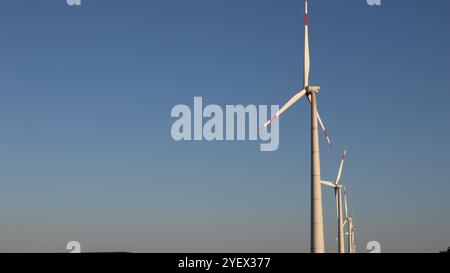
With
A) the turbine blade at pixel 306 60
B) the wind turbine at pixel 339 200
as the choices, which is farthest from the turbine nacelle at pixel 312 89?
the wind turbine at pixel 339 200

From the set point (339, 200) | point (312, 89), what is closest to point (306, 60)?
point (312, 89)

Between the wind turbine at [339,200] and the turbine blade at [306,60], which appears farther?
the wind turbine at [339,200]

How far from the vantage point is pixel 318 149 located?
2372 inches

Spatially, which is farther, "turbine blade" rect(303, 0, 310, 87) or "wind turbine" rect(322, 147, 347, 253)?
"wind turbine" rect(322, 147, 347, 253)

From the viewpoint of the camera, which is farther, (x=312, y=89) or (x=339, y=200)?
(x=339, y=200)

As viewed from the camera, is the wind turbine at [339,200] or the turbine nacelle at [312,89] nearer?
the turbine nacelle at [312,89]

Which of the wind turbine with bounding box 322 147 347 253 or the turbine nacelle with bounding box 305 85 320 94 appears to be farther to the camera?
the wind turbine with bounding box 322 147 347 253

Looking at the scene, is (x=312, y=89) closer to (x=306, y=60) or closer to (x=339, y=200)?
(x=306, y=60)

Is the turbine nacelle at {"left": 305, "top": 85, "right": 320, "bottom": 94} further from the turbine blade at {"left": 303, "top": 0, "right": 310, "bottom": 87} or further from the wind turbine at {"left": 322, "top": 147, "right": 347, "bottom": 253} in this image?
the wind turbine at {"left": 322, "top": 147, "right": 347, "bottom": 253}

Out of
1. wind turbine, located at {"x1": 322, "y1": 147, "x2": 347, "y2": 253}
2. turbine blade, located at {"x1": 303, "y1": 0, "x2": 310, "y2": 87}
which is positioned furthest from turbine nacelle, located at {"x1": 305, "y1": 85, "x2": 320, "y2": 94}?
wind turbine, located at {"x1": 322, "y1": 147, "x2": 347, "y2": 253}

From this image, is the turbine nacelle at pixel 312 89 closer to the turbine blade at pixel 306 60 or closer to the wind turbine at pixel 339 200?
the turbine blade at pixel 306 60
